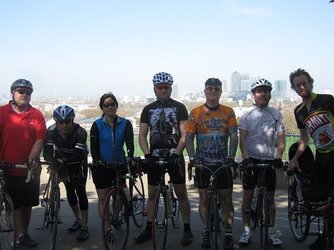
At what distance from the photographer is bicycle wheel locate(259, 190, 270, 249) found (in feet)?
16.1

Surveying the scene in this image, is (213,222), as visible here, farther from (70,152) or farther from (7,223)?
(7,223)

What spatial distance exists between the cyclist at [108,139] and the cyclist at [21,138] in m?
0.71

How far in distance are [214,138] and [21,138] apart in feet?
8.16

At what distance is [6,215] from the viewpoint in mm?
4887

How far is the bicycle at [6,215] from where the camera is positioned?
4828mm

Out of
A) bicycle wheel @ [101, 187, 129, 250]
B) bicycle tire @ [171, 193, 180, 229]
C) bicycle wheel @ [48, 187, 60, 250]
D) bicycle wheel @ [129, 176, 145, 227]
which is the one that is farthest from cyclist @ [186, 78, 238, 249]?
bicycle wheel @ [48, 187, 60, 250]

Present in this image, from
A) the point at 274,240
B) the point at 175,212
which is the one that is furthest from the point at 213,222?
the point at 175,212

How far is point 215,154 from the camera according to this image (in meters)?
5.25

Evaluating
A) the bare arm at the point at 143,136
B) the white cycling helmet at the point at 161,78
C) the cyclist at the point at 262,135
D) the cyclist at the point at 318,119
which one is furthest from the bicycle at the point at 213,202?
the white cycling helmet at the point at 161,78

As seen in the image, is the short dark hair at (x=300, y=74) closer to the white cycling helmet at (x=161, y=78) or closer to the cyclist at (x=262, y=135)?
the cyclist at (x=262, y=135)

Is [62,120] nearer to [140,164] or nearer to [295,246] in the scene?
[140,164]

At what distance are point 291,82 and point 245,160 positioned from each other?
45.6 inches

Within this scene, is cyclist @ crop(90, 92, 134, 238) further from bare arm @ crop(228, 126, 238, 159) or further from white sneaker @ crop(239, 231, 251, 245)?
white sneaker @ crop(239, 231, 251, 245)

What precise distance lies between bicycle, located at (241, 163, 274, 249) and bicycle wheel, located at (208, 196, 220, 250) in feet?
1.98
